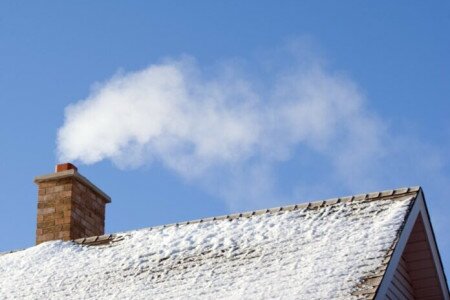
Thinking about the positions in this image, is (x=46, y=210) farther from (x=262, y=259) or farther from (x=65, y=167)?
(x=262, y=259)

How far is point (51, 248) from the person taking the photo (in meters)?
15.7

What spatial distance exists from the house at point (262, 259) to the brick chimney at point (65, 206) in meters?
1.38

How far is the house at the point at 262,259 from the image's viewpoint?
38.5ft

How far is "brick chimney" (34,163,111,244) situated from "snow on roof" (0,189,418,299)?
5.39 feet

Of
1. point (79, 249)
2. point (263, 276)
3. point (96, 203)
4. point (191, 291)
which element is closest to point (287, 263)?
point (263, 276)

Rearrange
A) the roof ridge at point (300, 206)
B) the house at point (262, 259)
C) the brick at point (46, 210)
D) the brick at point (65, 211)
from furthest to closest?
the brick at point (46, 210)
the brick at point (65, 211)
the roof ridge at point (300, 206)
the house at point (262, 259)

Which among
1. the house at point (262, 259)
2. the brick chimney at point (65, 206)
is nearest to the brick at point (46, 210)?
the brick chimney at point (65, 206)

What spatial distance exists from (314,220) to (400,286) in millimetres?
1499

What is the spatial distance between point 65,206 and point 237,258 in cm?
535

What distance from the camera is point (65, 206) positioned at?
17.5 m

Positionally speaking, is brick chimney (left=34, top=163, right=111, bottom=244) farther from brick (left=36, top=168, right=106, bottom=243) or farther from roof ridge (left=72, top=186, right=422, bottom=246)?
roof ridge (left=72, top=186, right=422, bottom=246)

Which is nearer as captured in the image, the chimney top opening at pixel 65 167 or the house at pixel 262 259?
the house at pixel 262 259

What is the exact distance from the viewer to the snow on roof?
11.8 meters

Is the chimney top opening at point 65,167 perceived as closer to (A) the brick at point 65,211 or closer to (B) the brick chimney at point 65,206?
(B) the brick chimney at point 65,206
